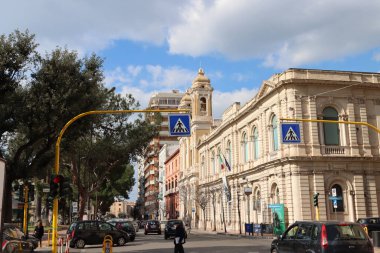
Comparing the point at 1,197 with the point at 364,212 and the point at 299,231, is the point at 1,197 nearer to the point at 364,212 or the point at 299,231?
the point at 299,231

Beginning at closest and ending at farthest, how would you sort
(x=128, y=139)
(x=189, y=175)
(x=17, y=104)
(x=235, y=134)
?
(x=17, y=104), (x=128, y=139), (x=235, y=134), (x=189, y=175)

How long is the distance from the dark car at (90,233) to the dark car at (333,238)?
15679 mm

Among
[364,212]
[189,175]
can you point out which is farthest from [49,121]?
[189,175]

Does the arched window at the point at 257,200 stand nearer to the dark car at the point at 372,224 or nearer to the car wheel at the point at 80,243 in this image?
the dark car at the point at 372,224

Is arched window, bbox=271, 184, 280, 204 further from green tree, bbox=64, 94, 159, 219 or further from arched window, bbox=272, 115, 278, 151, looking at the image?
green tree, bbox=64, 94, 159, 219

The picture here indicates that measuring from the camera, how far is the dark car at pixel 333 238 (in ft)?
41.0

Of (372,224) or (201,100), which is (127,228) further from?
(201,100)

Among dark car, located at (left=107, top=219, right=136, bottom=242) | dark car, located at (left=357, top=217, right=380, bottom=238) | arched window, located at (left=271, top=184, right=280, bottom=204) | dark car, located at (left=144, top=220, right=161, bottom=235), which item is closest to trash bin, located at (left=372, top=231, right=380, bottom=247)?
dark car, located at (left=357, top=217, right=380, bottom=238)

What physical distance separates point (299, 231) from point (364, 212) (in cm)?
2577

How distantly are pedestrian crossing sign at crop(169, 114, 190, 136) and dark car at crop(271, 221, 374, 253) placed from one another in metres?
6.55

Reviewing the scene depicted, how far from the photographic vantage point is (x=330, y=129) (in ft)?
127

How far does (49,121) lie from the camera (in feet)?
67.3

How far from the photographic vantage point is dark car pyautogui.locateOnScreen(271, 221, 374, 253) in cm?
1251

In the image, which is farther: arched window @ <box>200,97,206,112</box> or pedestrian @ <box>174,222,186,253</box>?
arched window @ <box>200,97,206,112</box>
